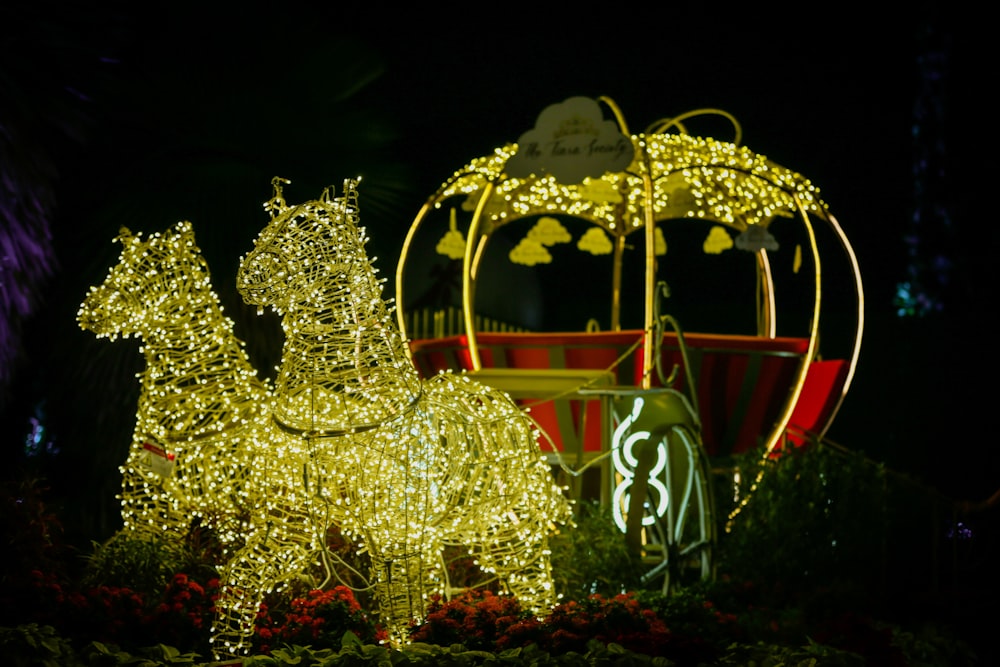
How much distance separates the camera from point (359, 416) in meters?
4.88

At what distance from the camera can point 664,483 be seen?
6527 millimetres

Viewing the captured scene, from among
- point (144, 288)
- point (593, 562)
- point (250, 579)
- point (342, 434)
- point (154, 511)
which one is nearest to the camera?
point (342, 434)

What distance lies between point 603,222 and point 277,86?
3174mm

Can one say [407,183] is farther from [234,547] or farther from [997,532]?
[997,532]

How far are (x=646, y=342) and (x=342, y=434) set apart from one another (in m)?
3.12

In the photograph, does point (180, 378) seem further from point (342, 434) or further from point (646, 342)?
point (646, 342)

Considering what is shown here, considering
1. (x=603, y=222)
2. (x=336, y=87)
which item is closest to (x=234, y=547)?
(x=336, y=87)

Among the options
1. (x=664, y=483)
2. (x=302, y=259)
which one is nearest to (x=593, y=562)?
(x=664, y=483)

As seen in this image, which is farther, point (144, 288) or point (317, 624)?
point (144, 288)

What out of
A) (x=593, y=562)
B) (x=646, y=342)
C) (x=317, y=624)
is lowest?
(x=317, y=624)

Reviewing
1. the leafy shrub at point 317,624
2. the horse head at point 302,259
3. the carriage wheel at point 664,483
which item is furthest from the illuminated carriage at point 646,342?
the horse head at point 302,259

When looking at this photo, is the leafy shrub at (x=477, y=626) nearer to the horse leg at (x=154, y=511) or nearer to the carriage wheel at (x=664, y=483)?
the carriage wheel at (x=664, y=483)

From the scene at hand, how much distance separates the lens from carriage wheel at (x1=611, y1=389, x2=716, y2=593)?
5.18 meters

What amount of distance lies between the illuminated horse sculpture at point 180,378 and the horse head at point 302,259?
2.75ft
